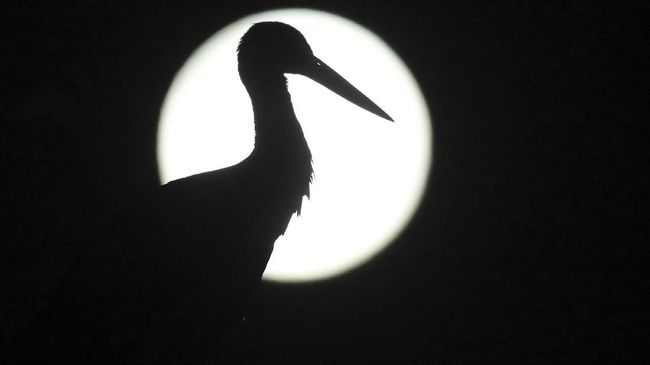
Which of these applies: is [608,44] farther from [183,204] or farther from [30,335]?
[30,335]

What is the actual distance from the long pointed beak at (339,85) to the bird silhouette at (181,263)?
0.60ft

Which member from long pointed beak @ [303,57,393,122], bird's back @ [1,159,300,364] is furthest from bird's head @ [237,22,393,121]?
bird's back @ [1,159,300,364]

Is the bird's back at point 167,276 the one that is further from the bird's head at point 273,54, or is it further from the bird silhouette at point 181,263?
the bird's head at point 273,54

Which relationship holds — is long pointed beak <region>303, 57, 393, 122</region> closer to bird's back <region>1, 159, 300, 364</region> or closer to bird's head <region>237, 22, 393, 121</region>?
bird's head <region>237, 22, 393, 121</region>

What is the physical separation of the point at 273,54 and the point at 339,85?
0.27 meters

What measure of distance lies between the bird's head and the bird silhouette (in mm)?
86

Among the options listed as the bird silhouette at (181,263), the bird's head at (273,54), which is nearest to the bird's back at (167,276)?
the bird silhouette at (181,263)

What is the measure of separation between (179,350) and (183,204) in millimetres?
445

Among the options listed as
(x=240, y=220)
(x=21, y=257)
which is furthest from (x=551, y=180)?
(x=21, y=257)

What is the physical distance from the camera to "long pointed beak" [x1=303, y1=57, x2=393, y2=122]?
2.39 meters

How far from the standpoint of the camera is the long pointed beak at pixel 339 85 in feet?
7.86

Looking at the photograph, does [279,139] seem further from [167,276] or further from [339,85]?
[167,276]

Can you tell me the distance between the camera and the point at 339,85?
2.41 meters

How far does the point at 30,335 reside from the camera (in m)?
1.81
